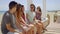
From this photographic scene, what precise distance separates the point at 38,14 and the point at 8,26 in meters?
2.16

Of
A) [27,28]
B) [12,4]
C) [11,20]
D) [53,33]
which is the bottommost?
[53,33]

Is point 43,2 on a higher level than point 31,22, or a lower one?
higher

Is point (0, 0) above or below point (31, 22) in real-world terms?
above

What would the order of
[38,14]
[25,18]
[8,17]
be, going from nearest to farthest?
[8,17]
[25,18]
[38,14]

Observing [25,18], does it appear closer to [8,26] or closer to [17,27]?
[17,27]

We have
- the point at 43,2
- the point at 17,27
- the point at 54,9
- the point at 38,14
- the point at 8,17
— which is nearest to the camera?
the point at 8,17

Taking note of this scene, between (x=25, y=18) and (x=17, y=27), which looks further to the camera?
(x=25, y=18)

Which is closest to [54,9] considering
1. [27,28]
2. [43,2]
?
[43,2]

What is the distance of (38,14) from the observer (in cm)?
469

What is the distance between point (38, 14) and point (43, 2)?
1.04 m

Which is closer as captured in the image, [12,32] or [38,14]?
[12,32]

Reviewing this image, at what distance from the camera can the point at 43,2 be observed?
5.62 metres

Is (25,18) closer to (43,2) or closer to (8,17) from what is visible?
(8,17)

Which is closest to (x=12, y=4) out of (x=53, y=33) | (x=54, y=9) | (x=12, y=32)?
(x=12, y=32)
